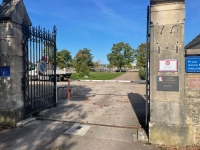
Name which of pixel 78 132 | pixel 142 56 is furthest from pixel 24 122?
pixel 142 56

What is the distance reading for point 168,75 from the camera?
3.83 m

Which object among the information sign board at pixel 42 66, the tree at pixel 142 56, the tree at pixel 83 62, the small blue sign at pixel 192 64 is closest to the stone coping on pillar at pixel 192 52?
the small blue sign at pixel 192 64

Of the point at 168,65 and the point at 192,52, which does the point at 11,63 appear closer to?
the point at 168,65

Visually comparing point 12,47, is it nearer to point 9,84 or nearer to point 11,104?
point 9,84

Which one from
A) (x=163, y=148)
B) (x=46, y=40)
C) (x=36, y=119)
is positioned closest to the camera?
(x=163, y=148)

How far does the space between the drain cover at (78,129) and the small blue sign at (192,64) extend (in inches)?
122

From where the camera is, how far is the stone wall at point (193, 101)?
374cm

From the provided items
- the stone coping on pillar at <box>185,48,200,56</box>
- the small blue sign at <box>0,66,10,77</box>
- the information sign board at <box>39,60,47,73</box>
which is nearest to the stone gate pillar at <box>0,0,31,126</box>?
the small blue sign at <box>0,66,10,77</box>

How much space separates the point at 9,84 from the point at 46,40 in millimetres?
2298

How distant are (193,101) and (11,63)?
5029mm

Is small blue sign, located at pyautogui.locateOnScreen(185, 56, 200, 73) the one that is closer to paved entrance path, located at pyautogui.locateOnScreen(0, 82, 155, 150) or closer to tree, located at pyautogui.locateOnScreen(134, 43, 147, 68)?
paved entrance path, located at pyautogui.locateOnScreen(0, 82, 155, 150)

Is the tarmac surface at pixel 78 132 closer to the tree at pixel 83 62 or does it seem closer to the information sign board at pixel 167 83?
the information sign board at pixel 167 83

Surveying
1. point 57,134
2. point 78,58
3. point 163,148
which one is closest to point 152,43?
point 163,148

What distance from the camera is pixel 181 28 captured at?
3.67 m
